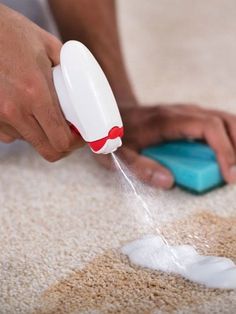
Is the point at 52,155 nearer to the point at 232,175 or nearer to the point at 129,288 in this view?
the point at 129,288

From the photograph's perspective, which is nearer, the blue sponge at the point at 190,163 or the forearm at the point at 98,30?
the blue sponge at the point at 190,163

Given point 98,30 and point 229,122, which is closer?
point 229,122

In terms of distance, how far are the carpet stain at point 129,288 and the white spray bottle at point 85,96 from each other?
6.7 inches

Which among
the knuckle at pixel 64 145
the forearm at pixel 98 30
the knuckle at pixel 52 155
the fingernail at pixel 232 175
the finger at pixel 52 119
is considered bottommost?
the fingernail at pixel 232 175

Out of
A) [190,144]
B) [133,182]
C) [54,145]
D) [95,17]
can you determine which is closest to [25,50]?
[54,145]

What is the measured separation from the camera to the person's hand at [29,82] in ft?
2.19

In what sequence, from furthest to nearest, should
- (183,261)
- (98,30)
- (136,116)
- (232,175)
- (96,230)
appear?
1. (98,30)
2. (136,116)
3. (232,175)
4. (96,230)
5. (183,261)

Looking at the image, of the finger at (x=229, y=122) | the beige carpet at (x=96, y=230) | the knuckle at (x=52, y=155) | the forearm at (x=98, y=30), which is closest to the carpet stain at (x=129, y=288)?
the beige carpet at (x=96, y=230)

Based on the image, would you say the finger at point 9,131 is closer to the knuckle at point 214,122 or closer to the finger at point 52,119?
the finger at point 52,119

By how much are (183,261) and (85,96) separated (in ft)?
0.78

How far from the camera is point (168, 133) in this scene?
1.04 metres

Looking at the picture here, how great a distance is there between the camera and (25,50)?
67cm

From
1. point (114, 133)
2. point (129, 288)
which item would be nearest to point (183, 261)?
point (129, 288)

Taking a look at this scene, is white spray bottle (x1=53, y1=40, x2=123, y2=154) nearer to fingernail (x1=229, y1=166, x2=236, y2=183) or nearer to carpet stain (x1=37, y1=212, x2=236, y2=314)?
carpet stain (x1=37, y1=212, x2=236, y2=314)
